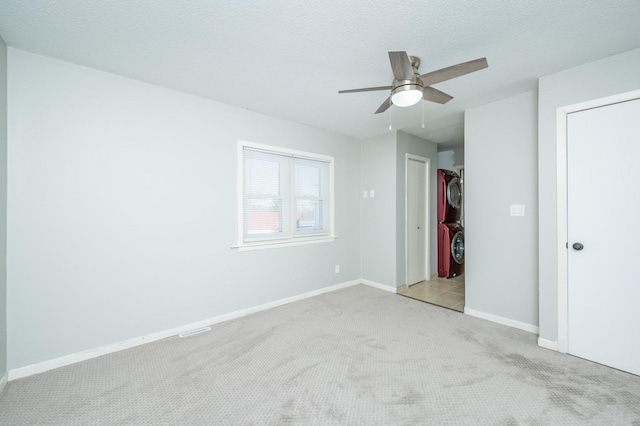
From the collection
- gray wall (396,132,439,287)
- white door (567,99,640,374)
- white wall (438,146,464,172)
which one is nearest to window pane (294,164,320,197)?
gray wall (396,132,439,287)

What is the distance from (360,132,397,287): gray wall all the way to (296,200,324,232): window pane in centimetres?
88

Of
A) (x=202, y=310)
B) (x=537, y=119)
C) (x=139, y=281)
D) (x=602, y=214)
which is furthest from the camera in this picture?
(x=202, y=310)

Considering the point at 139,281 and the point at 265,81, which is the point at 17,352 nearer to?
the point at 139,281

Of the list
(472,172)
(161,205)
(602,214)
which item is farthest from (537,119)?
(161,205)

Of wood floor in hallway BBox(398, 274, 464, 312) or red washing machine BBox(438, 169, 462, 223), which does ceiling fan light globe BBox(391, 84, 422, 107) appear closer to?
wood floor in hallway BBox(398, 274, 464, 312)

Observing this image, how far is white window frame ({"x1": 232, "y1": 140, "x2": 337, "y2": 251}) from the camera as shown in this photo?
123 inches

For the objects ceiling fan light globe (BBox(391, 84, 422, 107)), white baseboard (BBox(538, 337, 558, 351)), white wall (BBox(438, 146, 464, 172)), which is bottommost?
white baseboard (BBox(538, 337, 558, 351))

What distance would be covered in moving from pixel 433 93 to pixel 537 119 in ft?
4.66

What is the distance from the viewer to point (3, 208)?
1.91 metres

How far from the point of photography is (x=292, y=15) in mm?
1643

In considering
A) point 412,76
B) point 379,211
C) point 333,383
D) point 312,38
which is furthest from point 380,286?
point 312,38

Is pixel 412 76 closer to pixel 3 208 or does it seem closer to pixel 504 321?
pixel 504 321

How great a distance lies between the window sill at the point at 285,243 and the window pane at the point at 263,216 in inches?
6.1

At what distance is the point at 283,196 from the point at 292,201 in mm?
157
